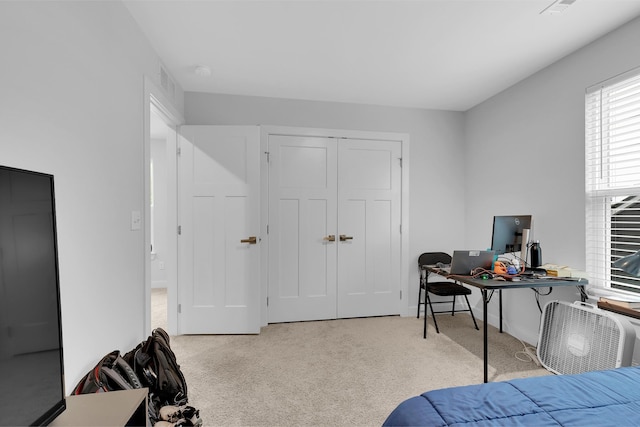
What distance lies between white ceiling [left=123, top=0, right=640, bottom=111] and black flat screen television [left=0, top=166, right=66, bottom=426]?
5.56 feet

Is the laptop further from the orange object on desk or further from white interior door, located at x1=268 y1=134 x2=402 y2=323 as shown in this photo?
white interior door, located at x1=268 y1=134 x2=402 y2=323

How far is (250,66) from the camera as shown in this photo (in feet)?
9.33

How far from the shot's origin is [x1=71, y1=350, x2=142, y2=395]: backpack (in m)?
1.45

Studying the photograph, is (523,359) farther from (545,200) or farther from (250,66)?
(250,66)

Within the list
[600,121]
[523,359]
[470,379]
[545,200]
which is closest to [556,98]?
[600,121]

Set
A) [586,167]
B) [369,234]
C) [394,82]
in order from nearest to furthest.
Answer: [586,167], [394,82], [369,234]

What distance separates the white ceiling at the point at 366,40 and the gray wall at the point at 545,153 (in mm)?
156

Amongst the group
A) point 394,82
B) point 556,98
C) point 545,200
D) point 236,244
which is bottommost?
point 236,244

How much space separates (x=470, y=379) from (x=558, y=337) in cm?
82

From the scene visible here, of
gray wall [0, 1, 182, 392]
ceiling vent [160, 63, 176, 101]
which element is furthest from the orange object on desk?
ceiling vent [160, 63, 176, 101]

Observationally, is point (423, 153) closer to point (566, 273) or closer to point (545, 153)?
point (545, 153)

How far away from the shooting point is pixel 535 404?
1.05 m

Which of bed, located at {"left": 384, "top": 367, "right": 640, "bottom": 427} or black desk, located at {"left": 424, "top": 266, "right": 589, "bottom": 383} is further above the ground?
black desk, located at {"left": 424, "top": 266, "right": 589, "bottom": 383}

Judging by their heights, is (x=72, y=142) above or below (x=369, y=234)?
above
